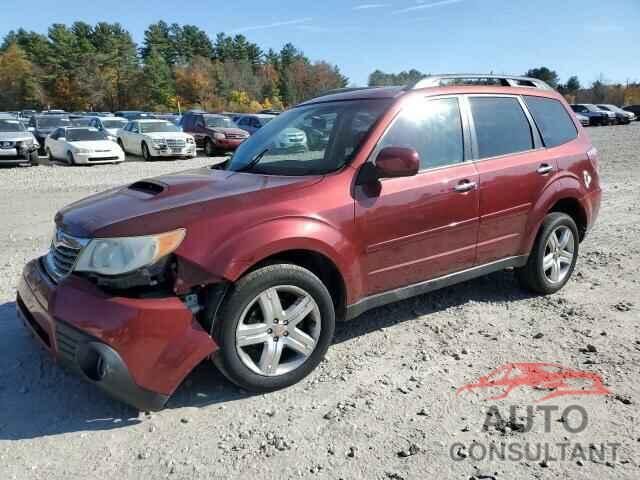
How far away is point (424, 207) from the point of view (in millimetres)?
3463

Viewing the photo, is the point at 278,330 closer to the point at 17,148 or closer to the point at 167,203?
the point at 167,203

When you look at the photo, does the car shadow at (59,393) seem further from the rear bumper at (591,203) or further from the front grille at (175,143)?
the front grille at (175,143)

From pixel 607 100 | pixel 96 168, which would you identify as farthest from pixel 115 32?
pixel 96 168

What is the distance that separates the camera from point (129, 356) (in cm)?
252

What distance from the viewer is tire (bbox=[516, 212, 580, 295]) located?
4.33m

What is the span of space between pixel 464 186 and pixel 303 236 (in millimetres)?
1410

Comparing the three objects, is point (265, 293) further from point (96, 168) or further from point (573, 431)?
point (96, 168)

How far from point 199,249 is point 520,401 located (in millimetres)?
2008

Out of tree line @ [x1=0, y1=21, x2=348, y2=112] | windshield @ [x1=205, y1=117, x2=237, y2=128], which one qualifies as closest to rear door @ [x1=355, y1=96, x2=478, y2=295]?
windshield @ [x1=205, y1=117, x2=237, y2=128]

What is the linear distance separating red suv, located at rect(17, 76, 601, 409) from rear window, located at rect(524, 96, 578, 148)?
3 centimetres

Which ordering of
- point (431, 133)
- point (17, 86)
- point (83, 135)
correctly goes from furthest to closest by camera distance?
point (17, 86), point (83, 135), point (431, 133)

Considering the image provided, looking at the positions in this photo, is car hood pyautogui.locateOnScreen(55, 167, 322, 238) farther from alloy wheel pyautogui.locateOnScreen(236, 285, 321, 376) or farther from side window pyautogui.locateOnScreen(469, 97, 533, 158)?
side window pyautogui.locateOnScreen(469, 97, 533, 158)

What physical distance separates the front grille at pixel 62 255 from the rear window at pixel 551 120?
12.3ft

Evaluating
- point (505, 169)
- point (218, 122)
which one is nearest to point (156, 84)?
point (218, 122)
